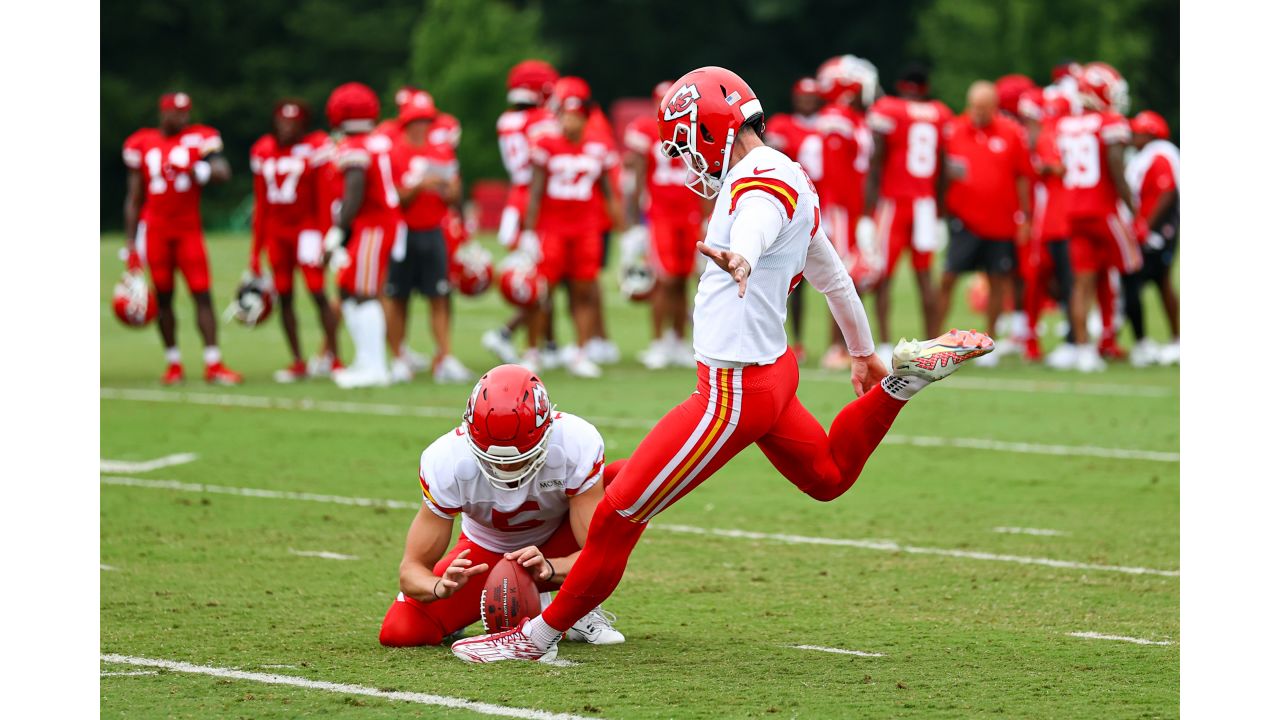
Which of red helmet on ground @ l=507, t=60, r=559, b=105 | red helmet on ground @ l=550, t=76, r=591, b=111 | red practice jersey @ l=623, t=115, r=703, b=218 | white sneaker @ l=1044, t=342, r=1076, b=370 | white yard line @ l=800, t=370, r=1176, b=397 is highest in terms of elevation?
red helmet on ground @ l=507, t=60, r=559, b=105

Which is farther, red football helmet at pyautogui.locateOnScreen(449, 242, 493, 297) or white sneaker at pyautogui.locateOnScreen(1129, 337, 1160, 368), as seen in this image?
red football helmet at pyautogui.locateOnScreen(449, 242, 493, 297)

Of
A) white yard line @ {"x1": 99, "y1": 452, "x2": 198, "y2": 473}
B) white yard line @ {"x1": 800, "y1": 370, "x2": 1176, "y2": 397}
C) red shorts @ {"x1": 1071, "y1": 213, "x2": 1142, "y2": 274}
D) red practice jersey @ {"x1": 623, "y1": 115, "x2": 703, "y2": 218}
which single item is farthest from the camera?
red practice jersey @ {"x1": 623, "y1": 115, "x2": 703, "y2": 218}

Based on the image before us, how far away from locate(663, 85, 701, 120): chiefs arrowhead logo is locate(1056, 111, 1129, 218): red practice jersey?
9.19 meters

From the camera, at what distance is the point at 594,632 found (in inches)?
239

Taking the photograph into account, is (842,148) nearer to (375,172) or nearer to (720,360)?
(375,172)

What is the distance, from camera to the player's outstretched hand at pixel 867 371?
20.7ft

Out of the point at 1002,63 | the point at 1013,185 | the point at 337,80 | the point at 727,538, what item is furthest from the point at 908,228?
the point at 337,80

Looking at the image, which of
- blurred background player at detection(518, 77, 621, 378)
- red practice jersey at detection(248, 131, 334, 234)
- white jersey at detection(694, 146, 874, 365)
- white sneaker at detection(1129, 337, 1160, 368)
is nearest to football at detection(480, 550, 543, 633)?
white jersey at detection(694, 146, 874, 365)

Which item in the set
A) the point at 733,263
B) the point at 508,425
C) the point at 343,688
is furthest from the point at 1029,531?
the point at 343,688

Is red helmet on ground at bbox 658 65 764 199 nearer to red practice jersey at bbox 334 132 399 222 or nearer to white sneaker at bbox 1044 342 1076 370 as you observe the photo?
red practice jersey at bbox 334 132 399 222

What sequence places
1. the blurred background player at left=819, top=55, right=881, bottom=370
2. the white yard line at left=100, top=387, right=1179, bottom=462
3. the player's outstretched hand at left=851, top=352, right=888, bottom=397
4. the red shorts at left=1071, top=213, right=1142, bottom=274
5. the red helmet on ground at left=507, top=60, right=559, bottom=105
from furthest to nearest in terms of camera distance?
the red helmet on ground at left=507, top=60, right=559, bottom=105 < the blurred background player at left=819, top=55, right=881, bottom=370 < the red shorts at left=1071, top=213, right=1142, bottom=274 < the white yard line at left=100, top=387, right=1179, bottom=462 < the player's outstretched hand at left=851, top=352, right=888, bottom=397

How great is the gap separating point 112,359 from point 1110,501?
10.1 meters

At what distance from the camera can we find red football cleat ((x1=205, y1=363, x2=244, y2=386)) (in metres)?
13.9

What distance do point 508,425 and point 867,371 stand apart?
1.49m
